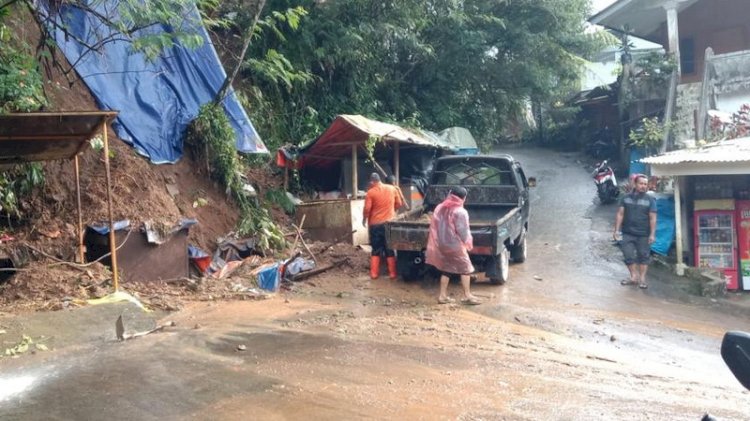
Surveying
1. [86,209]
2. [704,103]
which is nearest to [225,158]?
[86,209]

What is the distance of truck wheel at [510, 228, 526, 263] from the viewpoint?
1123 centimetres

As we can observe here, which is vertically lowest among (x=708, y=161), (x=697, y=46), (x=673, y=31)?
(x=708, y=161)

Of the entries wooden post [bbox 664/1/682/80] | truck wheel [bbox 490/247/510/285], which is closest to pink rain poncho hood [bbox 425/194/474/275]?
truck wheel [bbox 490/247/510/285]

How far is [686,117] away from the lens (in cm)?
1555

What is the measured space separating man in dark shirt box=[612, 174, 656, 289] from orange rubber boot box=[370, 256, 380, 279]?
379 cm

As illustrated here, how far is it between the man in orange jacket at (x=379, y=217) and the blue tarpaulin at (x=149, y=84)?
3.45m

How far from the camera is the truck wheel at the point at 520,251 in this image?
11227 mm

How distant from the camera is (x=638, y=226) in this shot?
9.79 m

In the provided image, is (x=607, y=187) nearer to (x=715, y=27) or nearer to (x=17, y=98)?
(x=715, y=27)

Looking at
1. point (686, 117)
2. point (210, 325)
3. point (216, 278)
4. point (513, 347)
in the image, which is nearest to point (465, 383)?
point (513, 347)

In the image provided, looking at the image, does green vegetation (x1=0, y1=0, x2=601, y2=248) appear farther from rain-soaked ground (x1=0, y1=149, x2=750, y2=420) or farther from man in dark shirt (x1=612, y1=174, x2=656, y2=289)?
man in dark shirt (x1=612, y1=174, x2=656, y2=289)

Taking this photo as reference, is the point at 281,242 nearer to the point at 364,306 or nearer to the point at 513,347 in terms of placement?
the point at 364,306

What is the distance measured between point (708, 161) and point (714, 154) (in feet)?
1.56

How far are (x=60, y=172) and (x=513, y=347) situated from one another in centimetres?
690
